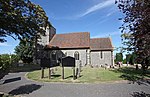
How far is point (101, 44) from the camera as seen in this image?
43.2m

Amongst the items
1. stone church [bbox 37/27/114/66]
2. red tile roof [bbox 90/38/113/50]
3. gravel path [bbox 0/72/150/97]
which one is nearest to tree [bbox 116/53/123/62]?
stone church [bbox 37/27/114/66]

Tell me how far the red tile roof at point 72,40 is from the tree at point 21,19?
17.9 metres

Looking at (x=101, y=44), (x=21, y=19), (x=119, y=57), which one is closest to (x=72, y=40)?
(x=101, y=44)

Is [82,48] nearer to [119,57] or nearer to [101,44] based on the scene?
[101,44]

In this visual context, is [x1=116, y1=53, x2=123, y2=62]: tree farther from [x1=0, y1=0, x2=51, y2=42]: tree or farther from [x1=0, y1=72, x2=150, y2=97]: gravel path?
[x1=0, y1=72, x2=150, y2=97]: gravel path

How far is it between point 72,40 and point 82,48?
4595 millimetres

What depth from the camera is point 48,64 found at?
18703 millimetres

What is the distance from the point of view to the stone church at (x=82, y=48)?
41681mm

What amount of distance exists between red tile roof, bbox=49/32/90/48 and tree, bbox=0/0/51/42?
1786 cm

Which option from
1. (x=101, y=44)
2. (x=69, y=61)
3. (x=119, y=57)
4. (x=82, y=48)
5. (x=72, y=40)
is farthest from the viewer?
(x=119, y=57)

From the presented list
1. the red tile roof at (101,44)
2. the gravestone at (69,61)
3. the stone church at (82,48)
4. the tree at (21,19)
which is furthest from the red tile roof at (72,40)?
the gravestone at (69,61)

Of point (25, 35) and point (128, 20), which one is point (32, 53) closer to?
point (25, 35)

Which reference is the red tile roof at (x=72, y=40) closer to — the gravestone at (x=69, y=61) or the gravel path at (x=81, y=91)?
the gravestone at (x=69, y=61)

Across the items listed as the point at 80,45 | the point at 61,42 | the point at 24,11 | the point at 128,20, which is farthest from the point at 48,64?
the point at 61,42
